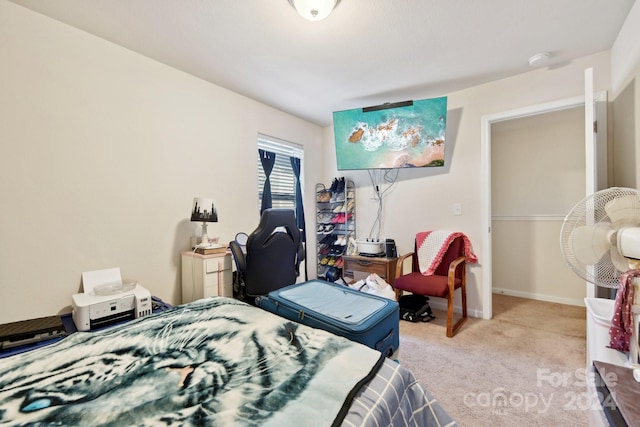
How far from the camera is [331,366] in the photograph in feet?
2.83

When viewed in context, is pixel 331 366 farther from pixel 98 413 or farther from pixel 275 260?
pixel 275 260

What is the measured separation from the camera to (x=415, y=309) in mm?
2900

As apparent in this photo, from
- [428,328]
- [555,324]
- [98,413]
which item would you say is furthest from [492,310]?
[98,413]

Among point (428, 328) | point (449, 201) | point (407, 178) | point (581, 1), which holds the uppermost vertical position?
point (581, 1)

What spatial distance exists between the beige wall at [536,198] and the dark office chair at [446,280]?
4.16ft

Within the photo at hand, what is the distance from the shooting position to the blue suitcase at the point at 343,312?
1.41 metres

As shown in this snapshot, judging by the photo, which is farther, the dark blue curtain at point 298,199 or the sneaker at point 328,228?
the sneaker at point 328,228

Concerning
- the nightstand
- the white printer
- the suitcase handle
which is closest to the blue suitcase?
the suitcase handle

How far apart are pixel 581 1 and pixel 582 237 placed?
150cm

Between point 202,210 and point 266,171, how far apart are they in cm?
116

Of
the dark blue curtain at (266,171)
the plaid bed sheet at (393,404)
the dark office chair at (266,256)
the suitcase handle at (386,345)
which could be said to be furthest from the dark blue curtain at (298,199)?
the plaid bed sheet at (393,404)

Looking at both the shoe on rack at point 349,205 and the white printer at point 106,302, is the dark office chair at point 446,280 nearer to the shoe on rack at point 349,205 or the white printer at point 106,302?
the shoe on rack at point 349,205

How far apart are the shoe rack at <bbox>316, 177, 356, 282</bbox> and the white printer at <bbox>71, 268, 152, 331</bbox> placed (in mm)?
2274

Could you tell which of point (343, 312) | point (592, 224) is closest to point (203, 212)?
point (343, 312)
